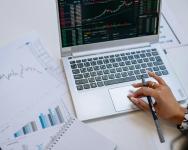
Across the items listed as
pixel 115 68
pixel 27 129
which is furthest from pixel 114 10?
pixel 27 129

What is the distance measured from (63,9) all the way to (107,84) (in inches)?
8.6

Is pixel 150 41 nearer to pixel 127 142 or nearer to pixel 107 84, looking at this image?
pixel 107 84

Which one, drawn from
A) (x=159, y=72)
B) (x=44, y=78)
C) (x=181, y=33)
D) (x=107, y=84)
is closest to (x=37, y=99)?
(x=44, y=78)

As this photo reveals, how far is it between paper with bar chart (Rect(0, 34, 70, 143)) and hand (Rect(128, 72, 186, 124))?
0.18m

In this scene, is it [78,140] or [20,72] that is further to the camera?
[20,72]

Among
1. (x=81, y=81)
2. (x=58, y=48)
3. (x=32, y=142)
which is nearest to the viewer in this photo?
(x=32, y=142)

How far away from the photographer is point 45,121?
2.52 ft

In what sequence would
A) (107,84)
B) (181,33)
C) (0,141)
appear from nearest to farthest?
(0,141) → (107,84) → (181,33)

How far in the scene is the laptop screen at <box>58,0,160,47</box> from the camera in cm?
83

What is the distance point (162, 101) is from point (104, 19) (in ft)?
0.86

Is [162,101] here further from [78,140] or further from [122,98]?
[78,140]

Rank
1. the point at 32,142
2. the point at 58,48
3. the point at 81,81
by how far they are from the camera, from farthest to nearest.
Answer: the point at 58,48, the point at 81,81, the point at 32,142

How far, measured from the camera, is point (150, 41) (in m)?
0.93

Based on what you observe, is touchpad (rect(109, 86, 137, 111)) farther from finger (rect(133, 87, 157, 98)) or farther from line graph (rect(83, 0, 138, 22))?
line graph (rect(83, 0, 138, 22))
